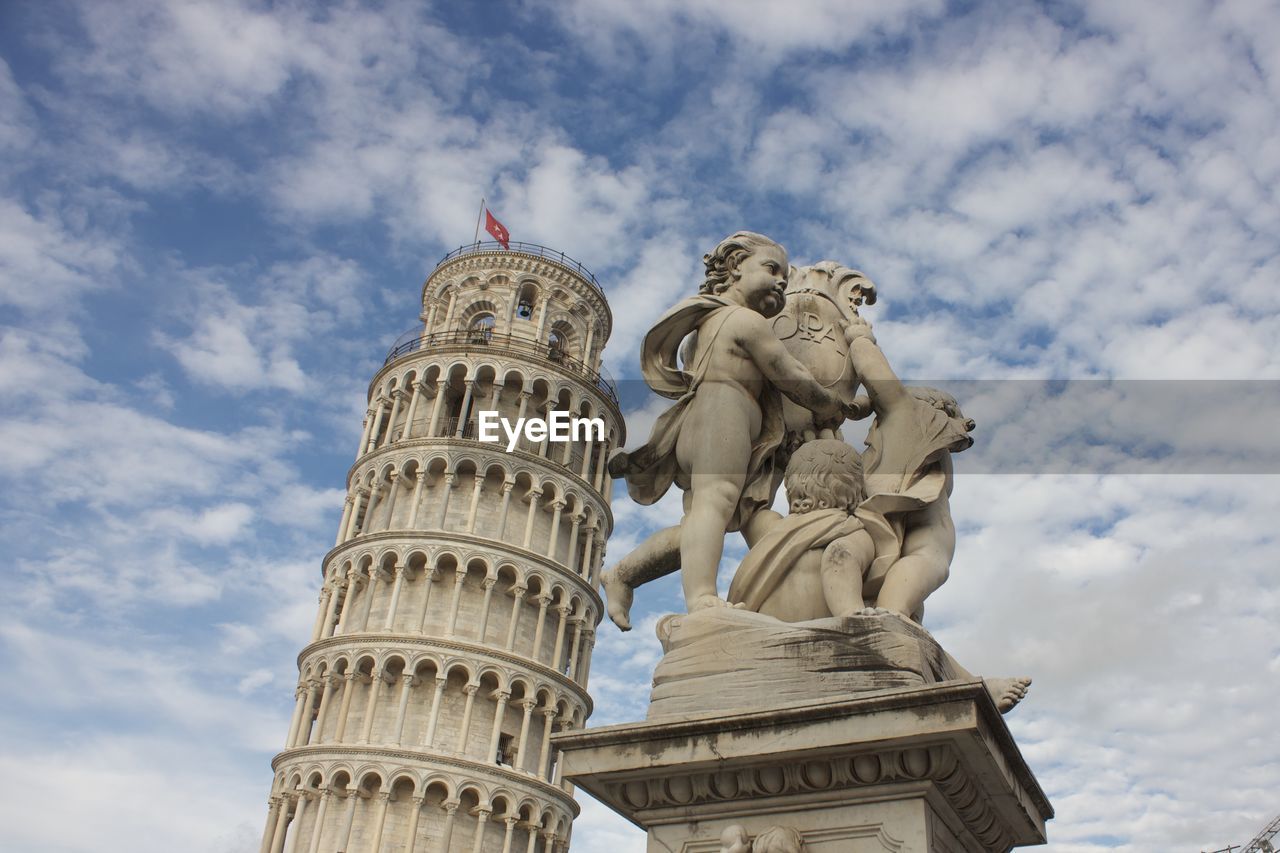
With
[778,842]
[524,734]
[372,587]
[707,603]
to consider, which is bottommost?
[778,842]

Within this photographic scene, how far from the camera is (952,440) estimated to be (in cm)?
525

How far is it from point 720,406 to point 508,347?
1958 inches

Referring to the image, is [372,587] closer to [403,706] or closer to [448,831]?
[403,706]

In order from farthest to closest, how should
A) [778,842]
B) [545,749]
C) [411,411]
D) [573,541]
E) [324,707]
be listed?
[411,411] < [573,541] < [545,749] < [324,707] < [778,842]

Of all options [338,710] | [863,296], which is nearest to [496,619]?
[338,710]

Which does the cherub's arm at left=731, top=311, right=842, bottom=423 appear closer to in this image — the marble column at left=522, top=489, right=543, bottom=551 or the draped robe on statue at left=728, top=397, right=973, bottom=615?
the draped robe on statue at left=728, top=397, right=973, bottom=615

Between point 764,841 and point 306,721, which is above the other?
point 306,721

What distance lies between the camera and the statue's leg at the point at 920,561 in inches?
191

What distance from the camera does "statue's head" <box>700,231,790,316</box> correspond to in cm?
579

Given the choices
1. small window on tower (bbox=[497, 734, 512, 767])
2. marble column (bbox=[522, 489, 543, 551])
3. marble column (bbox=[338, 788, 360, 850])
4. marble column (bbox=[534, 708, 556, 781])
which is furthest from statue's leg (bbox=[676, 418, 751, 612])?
marble column (bbox=[522, 489, 543, 551])

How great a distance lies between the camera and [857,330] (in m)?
5.88

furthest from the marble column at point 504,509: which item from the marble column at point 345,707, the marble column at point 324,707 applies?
the marble column at point 324,707

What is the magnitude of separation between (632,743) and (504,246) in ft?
184

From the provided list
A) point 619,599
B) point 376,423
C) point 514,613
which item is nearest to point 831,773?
point 619,599
